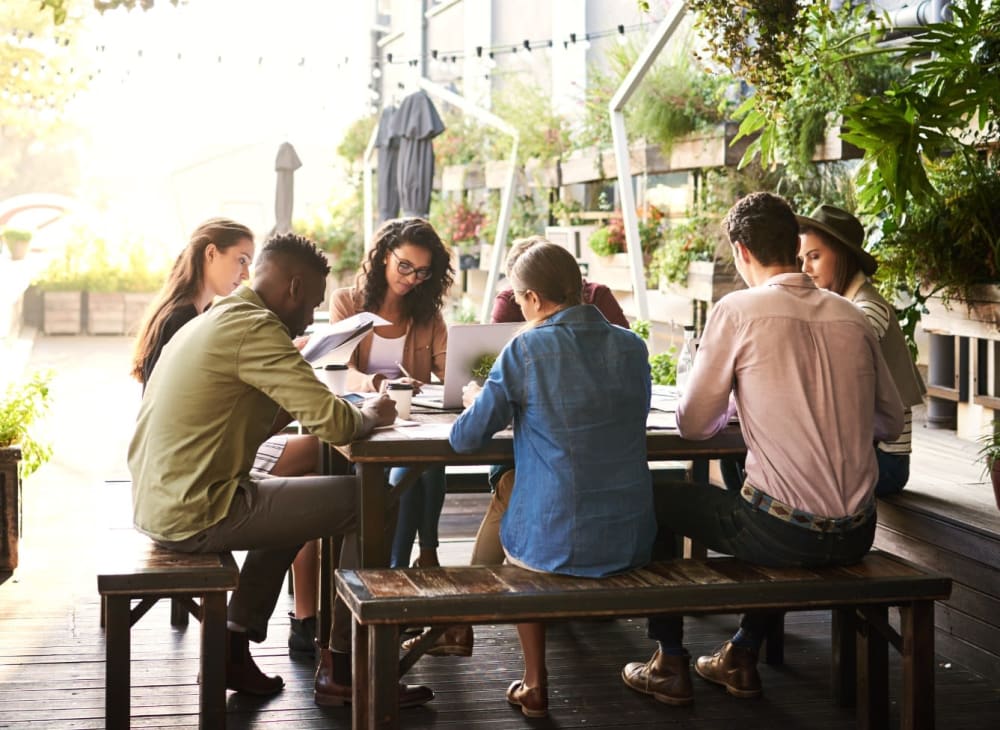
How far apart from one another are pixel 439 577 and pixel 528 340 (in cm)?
60

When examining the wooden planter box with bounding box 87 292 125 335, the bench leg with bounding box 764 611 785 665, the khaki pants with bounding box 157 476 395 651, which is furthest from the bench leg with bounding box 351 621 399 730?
the wooden planter box with bounding box 87 292 125 335

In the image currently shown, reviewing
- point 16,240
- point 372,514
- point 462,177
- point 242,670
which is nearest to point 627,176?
point 372,514

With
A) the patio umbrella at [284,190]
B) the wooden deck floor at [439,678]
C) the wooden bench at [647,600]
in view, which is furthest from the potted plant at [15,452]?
the patio umbrella at [284,190]

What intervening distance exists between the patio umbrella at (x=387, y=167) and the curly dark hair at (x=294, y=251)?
7524 millimetres

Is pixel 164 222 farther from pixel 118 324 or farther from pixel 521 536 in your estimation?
pixel 521 536

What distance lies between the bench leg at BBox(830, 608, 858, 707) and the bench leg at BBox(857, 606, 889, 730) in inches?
11.2

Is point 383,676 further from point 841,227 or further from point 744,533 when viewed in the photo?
point 841,227

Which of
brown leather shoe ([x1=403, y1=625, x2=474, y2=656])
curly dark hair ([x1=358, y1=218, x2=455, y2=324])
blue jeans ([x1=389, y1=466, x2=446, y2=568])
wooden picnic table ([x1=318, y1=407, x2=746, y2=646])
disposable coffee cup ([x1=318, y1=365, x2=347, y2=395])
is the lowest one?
brown leather shoe ([x1=403, y1=625, x2=474, y2=656])

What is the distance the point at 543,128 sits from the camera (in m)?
11.4

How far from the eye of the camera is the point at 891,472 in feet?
14.1

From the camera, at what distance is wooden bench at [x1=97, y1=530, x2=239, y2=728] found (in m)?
3.15

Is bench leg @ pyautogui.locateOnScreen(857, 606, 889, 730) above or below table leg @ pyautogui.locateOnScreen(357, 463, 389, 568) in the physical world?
below

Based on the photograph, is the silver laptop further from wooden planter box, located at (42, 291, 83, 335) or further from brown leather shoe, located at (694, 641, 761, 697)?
wooden planter box, located at (42, 291, 83, 335)

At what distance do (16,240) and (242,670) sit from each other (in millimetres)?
16281
